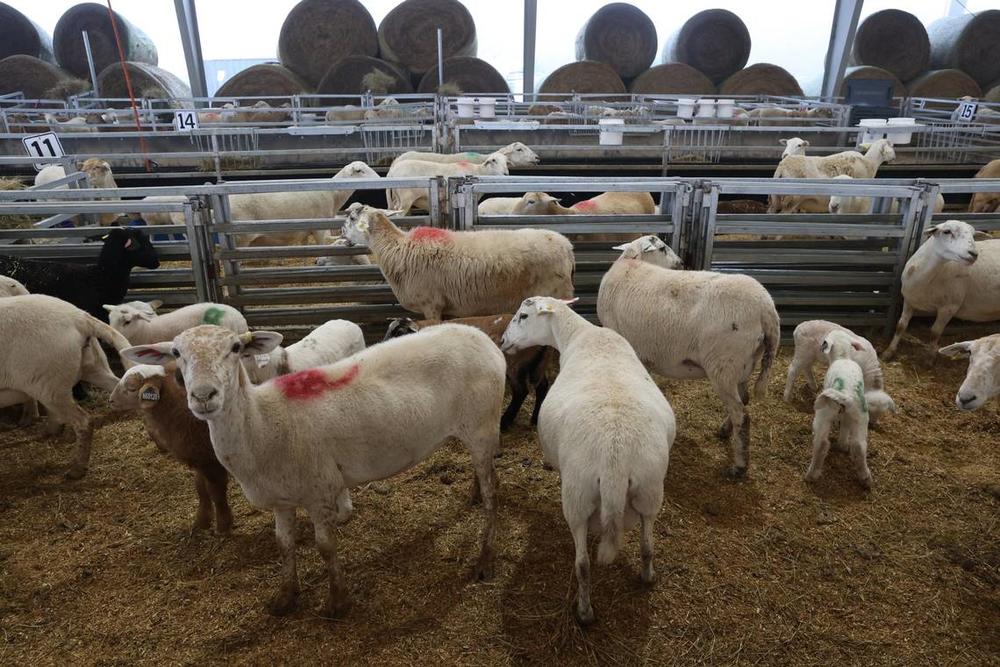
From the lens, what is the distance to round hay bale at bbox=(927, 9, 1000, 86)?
60.0ft

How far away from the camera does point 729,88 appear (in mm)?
18703

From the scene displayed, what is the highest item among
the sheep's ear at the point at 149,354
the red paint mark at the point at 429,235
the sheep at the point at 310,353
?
the sheep's ear at the point at 149,354

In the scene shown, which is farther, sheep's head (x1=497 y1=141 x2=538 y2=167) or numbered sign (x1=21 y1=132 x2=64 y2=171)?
sheep's head (x1=497 y1=141 x2=538 y2=167)

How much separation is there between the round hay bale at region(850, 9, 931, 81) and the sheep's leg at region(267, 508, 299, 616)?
70.7ft

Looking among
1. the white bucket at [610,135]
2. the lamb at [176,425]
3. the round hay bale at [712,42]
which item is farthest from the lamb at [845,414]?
the round hay bale at [712,42]

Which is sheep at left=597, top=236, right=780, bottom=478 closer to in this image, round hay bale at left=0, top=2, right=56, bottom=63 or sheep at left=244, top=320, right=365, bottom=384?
sheep at left=244, top=320, right=365, bottom=384

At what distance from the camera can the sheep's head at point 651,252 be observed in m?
4.91

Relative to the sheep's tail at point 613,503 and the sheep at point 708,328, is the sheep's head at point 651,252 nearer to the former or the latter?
the sheep at point 708,328

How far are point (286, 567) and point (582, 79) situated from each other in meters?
17.7

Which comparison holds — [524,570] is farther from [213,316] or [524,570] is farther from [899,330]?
[899,330]

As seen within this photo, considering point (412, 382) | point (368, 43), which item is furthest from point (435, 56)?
point (412, 382)

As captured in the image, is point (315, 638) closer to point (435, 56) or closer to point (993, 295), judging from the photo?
point (993, 295)

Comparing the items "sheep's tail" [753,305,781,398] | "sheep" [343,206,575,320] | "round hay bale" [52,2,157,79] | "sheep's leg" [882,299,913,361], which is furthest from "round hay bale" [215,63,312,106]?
"sheep's tail" [753,305,781,398]

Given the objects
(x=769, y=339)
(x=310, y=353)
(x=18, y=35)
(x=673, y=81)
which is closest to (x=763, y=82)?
(x=673, y=81)
